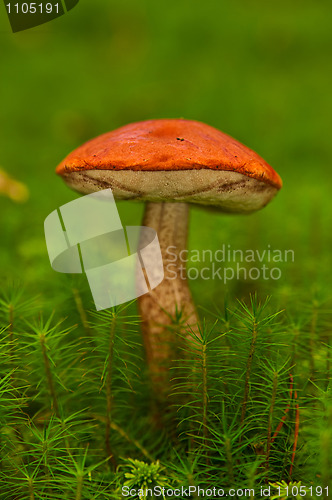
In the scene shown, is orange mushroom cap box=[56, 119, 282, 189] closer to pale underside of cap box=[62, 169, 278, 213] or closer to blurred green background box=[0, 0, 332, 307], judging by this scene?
pale underside of cap box=[62, 169, 278, 213]

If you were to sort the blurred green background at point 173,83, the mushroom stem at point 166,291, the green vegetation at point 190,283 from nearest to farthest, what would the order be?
the green vegetation at point 190,283 → the mushroom stem at point 166,291 → the blurred green background at point 173,83

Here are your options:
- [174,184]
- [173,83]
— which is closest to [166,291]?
[174,184]

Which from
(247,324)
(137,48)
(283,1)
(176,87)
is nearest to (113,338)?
(247,324)

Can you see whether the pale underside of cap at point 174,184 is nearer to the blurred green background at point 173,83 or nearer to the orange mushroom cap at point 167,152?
the orange mushroom cap at point 167,152

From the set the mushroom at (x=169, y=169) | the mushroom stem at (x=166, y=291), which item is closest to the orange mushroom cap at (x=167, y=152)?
the mushroom at (x=169, y=169)

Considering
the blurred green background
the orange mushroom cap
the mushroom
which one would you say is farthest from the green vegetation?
the orange mushroom cap

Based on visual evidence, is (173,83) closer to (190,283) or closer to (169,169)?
(190,283)
